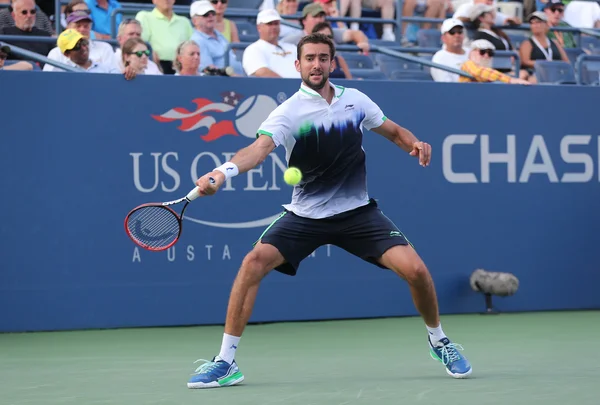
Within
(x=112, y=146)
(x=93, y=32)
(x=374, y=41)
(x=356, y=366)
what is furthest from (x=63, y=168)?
(x=374, y=41)

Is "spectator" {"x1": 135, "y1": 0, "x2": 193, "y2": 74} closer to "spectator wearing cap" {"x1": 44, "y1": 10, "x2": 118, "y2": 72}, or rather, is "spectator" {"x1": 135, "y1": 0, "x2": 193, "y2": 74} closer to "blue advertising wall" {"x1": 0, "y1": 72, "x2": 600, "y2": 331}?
"spectator wearing cap" {"x1": 44, "y1": 10, "x2": 118, "y2": 72}

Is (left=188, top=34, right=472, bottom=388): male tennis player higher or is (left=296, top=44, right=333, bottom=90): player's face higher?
(left=296, top=44, right=333, bottom=90): player's face

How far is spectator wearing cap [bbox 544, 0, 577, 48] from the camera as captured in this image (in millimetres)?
Answer: 13172

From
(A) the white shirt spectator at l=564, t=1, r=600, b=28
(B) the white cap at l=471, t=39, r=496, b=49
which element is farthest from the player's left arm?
(A) the white shirt spectator at l=564, t=1, r=600, b=28

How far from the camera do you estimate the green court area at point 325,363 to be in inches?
214

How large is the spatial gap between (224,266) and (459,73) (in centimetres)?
298

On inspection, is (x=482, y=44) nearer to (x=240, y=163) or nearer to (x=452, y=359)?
(x=452, y=359)

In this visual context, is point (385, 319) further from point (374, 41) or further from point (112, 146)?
point (374, 41)

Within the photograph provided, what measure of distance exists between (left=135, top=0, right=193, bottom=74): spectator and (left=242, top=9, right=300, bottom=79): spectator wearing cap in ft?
2.69

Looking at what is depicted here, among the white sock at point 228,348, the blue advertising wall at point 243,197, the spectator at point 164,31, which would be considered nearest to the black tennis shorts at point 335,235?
the white sock at point 228,348

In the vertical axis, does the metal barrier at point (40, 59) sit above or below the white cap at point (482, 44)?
below

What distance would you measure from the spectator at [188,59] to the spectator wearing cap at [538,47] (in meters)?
4.30

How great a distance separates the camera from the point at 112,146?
28.6 ft

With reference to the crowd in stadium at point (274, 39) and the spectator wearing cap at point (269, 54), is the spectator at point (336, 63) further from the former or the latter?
the spectator wearing cap at point (269, 54)
